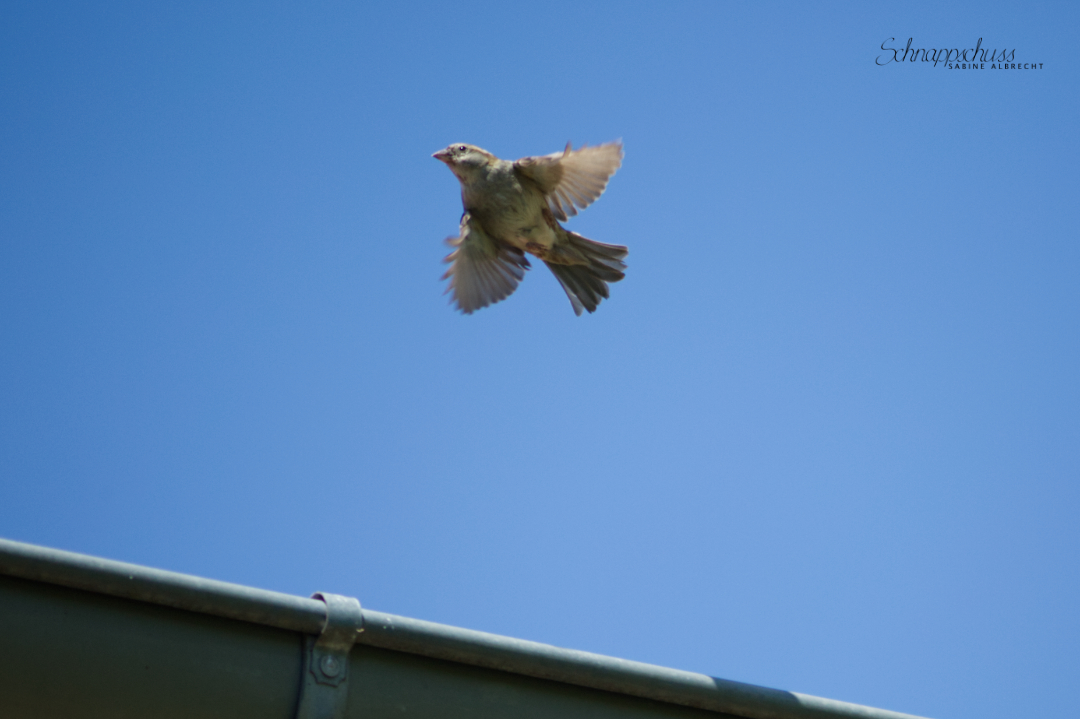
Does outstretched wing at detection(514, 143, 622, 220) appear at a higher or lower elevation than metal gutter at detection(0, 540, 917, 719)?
higher

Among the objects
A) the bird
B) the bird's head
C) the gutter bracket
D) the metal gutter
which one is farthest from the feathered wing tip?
the gutter bracket

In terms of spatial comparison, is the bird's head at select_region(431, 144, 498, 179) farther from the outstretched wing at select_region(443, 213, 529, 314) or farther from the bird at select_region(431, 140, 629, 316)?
the outstretched wing at select_region(443, 213, 529, 314)

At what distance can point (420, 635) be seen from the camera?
2.03 metres

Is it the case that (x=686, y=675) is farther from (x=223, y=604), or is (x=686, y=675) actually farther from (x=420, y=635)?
(x=223, y=604)

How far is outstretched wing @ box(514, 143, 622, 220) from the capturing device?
17.0 ft

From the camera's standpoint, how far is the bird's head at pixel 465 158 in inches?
212

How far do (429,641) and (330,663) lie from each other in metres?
0.18

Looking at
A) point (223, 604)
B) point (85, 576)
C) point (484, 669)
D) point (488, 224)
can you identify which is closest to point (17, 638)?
point (85, 576)

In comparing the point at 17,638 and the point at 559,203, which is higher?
the point at 559,203

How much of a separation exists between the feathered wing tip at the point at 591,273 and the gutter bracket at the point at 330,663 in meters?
3.70

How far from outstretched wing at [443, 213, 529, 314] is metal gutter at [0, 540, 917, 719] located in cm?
342

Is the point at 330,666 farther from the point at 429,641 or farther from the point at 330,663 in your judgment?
the point at 429,641

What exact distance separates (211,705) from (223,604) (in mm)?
174

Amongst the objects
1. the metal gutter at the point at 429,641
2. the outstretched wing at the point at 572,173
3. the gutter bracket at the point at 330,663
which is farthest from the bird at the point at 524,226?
the gutter bracket at the point at 330,663
